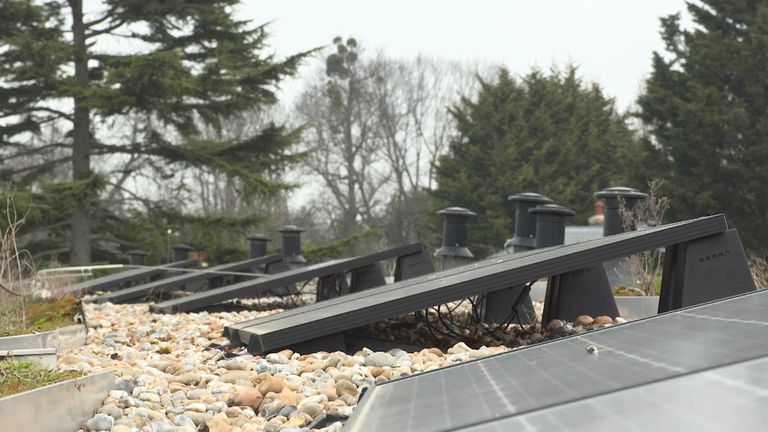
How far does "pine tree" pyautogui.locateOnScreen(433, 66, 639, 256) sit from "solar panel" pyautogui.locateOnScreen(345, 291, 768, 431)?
26110 millimetres

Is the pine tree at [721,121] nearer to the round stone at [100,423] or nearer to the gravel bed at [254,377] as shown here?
the gravel bed at [254,377]

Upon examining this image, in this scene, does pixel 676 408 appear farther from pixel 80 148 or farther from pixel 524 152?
pixel 524 152

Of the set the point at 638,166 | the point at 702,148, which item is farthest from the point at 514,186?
the point at 702,148

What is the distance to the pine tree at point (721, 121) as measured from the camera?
22.1 meters

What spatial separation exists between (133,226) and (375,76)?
13473 mm

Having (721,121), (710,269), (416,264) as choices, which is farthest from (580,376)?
(721,121)

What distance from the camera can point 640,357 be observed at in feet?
7.53

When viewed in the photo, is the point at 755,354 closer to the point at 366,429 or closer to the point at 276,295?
the point at 366,429

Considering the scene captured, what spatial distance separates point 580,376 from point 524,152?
29712mm

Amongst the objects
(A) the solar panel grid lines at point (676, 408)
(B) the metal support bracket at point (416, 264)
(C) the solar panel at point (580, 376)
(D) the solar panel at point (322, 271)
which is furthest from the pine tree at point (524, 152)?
(A) the solar panel grid lines at point (676, 408)

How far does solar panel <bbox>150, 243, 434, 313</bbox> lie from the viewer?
8656 millimetres

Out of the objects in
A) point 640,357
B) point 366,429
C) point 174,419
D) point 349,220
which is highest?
point 640,357

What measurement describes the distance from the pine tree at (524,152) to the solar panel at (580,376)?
85.7ft

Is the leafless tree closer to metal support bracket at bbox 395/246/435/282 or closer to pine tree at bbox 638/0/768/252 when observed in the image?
pine tree at bbox 638/0/768/252
